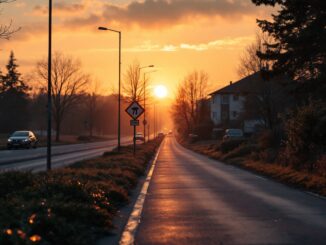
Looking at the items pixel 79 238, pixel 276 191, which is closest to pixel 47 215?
pixel 79 238

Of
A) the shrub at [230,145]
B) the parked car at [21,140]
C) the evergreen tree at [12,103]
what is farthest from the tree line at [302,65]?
the evergreen tree at [12,103]

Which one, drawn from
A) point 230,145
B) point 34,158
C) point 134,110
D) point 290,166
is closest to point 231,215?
point 290,166

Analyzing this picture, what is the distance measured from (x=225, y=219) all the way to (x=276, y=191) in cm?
677

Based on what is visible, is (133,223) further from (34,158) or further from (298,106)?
(34,158)

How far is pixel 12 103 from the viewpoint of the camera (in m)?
104

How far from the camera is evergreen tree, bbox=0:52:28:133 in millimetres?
103750

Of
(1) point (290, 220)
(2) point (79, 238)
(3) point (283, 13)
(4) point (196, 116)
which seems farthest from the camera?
(4) point (196, 116)

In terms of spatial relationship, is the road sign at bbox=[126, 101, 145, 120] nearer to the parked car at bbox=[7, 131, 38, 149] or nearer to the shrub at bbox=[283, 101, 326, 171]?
the shrub at bbox=[283, 101, 326, 171]

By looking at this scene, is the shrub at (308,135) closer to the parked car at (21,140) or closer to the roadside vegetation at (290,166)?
the roadside vegetation at (290,166)

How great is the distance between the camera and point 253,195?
16891 mm

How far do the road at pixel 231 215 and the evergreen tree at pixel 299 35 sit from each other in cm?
759

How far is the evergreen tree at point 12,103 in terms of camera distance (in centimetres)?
10375

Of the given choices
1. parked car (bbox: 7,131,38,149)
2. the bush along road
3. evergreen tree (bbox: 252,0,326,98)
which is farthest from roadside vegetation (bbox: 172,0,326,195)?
parked car (bbox: 7,131,38,149)

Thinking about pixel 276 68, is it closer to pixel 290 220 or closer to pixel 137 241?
pixel 290 220
